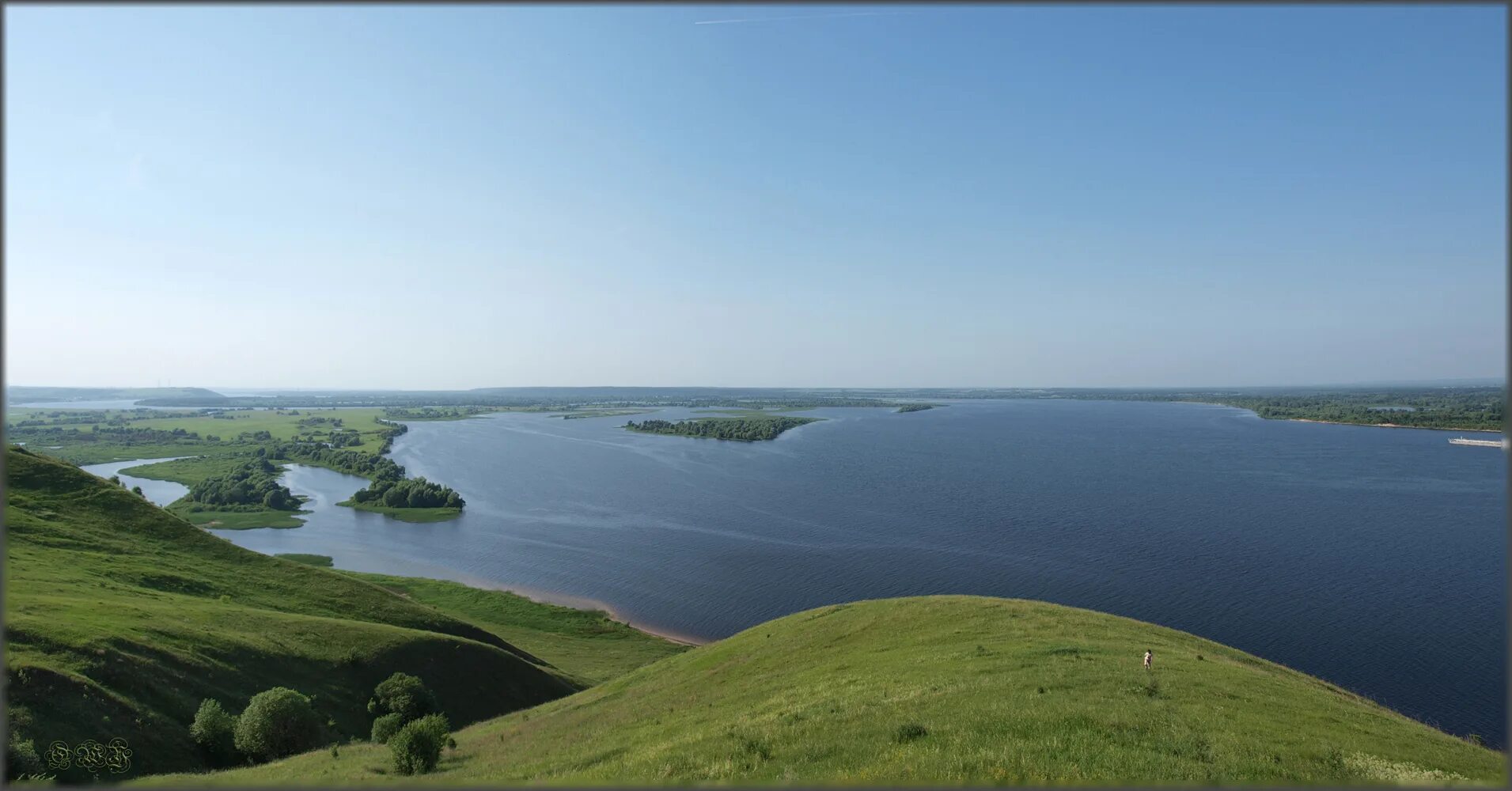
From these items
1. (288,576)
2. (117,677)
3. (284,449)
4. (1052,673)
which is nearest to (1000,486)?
(1052,673)

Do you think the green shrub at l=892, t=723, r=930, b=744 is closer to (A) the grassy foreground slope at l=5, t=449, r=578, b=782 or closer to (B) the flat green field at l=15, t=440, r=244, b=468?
(A) the grassy foreground slope at l=5, t=449, r=578, b=782

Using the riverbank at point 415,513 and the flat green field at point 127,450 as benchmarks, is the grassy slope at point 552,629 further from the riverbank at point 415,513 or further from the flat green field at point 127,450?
the flat green field at point 127,450

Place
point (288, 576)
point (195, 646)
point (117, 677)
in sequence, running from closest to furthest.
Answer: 1. point (117, 677)
2. point (195, 646)
3. point (288, 576)

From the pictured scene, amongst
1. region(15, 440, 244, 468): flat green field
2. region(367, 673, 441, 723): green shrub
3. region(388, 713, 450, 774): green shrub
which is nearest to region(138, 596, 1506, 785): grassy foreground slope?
region(388, 713, 450, 774): green shrub

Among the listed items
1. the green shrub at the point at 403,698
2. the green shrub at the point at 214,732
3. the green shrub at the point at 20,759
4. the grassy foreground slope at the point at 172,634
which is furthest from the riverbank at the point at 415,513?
the green shrub at the point at 20,759

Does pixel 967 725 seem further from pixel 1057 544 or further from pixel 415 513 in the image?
pixel 415 513

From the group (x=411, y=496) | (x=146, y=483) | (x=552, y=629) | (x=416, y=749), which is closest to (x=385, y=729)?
(x=416, y=749)

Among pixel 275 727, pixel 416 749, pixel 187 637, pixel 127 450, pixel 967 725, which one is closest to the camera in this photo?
pixel 967 725

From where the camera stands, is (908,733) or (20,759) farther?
(20,759)

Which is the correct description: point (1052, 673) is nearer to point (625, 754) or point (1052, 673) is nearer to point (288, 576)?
point (625, 754)
